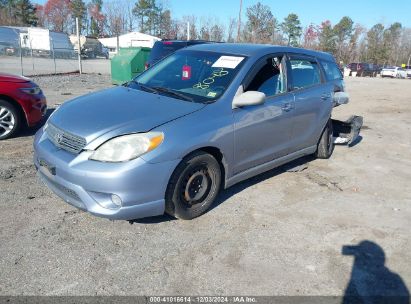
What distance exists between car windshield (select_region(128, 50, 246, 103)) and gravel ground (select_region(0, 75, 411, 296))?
4.29ft

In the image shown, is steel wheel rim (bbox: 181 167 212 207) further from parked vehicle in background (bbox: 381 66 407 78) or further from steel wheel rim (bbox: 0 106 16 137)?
parked vehicle in background (bbox: 381 66 407 78)

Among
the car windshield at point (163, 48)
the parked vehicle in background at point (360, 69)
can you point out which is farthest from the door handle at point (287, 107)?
the parked vehicle in background at point (360, 69)

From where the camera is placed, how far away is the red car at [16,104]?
5934 millimetres

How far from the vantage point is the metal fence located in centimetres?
1980

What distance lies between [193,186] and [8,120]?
3.98 meters

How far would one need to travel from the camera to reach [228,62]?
427cm

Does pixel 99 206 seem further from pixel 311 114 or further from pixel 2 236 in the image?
Result: pixel 311 114

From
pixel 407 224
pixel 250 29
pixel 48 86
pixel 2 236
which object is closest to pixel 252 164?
pixel 407 224

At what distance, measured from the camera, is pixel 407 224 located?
4047 millimetres

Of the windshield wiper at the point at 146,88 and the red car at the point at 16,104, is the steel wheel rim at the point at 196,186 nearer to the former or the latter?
the windshield wiper at the point at 146,88

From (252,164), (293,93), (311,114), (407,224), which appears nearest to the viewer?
(407,224)

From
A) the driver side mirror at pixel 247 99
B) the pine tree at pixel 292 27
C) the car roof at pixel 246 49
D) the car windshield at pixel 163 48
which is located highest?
the pine tree at pixel 292 27

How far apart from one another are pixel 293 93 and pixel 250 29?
53931 millimetres

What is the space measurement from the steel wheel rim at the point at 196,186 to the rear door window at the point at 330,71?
9.77 feet
